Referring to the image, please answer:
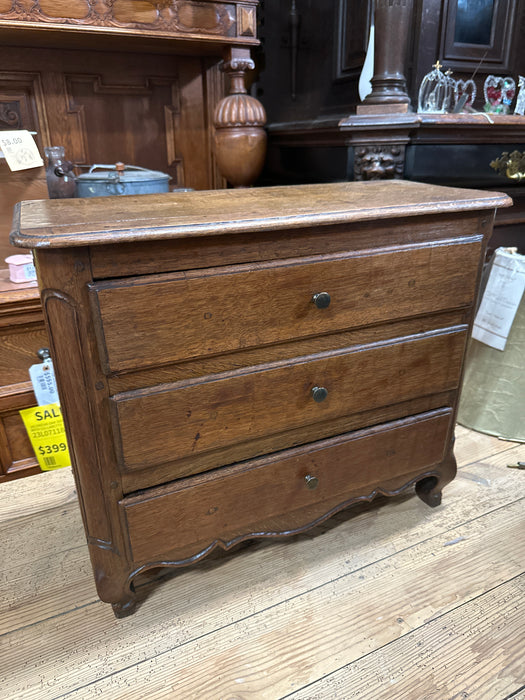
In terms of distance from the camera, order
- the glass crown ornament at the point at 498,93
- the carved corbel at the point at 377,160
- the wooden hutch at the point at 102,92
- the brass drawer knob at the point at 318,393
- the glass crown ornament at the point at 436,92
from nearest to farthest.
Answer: the brass drawer knob at the point at 318,393
the wooden hutch at the point at 102,92
the carved corbel at the point at 377,160
the glass crown ornament at the point at 436,92
the glass crown ornament at the point at 498,93

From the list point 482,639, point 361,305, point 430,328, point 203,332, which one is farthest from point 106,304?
point 482,639

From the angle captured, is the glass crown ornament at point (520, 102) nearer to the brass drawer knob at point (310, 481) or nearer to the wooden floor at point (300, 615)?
the wooden floor at point (300, 615)

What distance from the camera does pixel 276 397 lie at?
106 centimetres

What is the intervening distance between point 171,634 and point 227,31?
5.60 ft

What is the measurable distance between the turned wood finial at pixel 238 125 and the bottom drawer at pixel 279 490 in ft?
3.37

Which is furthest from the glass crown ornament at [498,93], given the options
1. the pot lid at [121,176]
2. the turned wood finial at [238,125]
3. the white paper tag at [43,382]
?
the white paper tag at [43,382]

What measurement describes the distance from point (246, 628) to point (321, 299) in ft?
2.42

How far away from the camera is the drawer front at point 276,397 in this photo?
0.96m

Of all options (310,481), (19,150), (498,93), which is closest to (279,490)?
(310,481)

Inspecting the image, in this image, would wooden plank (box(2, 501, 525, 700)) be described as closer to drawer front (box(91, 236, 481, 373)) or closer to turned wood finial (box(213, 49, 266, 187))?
drawer front (box(91, 236, 481, 373))

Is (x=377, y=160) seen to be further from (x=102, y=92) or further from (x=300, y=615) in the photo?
(x=300, y=615)

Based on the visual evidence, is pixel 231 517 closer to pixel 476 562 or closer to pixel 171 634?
pixel 171 634

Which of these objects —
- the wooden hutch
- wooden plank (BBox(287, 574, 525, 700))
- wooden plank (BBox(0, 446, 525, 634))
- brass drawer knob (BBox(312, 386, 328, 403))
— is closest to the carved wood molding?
the wooden hutch

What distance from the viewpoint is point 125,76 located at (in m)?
1.78
